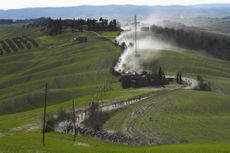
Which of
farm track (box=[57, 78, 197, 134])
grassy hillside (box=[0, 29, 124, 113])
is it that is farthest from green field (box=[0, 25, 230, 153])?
farm track (box=[57, 78, 197, 134])

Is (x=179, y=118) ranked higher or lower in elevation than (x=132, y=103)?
higher

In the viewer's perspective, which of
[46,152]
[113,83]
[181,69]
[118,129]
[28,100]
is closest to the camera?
[46,152]

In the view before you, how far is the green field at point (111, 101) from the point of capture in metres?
59.3

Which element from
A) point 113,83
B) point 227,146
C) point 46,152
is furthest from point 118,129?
point 113,83

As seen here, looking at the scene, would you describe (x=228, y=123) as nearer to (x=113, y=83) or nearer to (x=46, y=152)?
(x=46, y=152)

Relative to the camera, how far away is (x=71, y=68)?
169750 millimetres

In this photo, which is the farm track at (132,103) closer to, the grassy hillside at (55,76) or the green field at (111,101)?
the green field at (111,101)

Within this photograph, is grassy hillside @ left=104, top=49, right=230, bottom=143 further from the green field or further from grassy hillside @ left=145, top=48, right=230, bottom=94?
grassy hillside @ left=145, top=48, right=230, bottom=94

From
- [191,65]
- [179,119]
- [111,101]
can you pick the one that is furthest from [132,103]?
[191,65]

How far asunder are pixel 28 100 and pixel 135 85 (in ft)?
94.0

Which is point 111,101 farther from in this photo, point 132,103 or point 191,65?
point 191,65

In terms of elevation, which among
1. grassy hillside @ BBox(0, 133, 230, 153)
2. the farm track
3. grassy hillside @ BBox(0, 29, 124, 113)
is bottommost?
grassy hillside @ BBox(0, 29, 124, 113)

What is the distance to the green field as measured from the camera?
59281mm

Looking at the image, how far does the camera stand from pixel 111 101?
102500 mm
